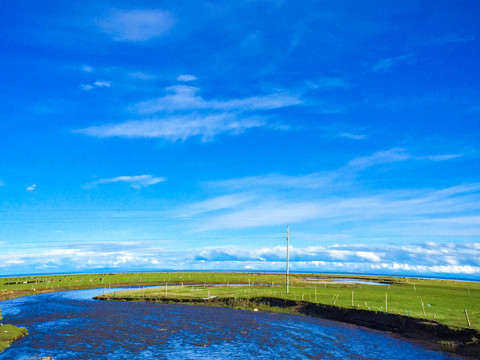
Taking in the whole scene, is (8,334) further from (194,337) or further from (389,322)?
(389,322)

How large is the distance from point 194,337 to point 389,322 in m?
28.6

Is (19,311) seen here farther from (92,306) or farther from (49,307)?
(92,306)

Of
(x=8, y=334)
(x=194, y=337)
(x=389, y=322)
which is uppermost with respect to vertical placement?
(x=389, y=322)

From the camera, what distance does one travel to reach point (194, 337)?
47250 mm

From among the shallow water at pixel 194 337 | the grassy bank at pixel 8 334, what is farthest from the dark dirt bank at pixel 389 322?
the grassy bank at pixel 8 334

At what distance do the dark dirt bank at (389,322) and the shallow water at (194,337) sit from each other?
257 centimetres

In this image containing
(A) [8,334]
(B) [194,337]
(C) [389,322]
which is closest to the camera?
(A) [8,334]

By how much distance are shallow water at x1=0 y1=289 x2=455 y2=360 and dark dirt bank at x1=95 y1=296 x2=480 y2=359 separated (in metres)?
2.57

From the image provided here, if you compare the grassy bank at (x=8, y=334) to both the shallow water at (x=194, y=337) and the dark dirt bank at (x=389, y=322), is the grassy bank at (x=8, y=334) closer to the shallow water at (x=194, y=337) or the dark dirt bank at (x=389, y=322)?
the shallow water at (x=194, y=337)

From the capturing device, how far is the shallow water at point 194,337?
38.8 metres

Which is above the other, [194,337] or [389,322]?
[389,322]

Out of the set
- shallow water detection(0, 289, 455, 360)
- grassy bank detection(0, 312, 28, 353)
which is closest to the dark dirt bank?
shallow water detection(0, 289, 455, 360)

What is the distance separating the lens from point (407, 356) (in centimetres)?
3766

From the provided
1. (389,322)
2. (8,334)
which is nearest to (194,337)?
(8,334)
